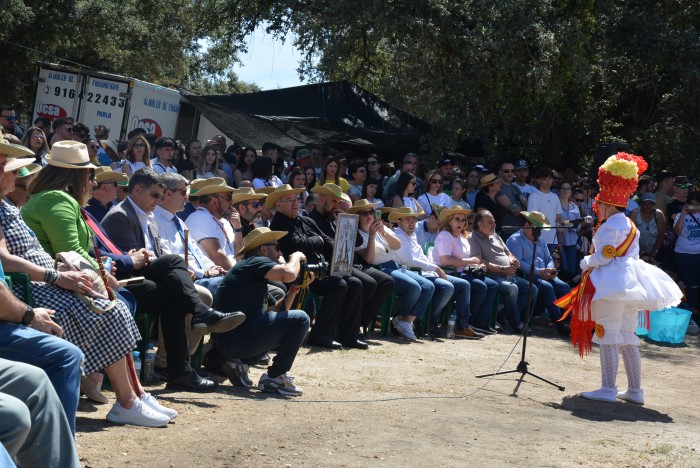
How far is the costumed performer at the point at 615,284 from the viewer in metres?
8.07

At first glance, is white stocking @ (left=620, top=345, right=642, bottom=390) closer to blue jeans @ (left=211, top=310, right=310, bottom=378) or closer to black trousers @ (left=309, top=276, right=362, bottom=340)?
black trousers @ (left=309, top=276, right=362, bottom=340)

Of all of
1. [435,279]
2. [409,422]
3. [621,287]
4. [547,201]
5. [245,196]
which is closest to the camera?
[409,422]

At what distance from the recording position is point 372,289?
31.4ft

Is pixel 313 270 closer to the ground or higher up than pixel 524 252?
closer to the ground

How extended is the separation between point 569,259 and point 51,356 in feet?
32.5

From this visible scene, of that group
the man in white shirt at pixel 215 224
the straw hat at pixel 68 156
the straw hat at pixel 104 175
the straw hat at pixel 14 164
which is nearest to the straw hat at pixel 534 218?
the man in white shirt at pixel 215 224

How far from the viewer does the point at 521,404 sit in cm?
761

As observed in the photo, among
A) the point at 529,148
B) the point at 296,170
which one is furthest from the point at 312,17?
the point at 529,148

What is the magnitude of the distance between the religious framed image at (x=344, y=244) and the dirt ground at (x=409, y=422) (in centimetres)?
81

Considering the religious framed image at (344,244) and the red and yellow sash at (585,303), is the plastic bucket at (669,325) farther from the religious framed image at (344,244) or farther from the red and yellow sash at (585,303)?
the religious framed image at (344,244)

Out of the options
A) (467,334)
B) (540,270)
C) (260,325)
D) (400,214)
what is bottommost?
(467,334)

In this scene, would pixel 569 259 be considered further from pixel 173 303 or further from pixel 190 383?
pixel 173 303

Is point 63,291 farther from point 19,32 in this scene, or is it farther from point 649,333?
point 19,32

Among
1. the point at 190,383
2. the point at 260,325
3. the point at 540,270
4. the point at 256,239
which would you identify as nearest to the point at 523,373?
the point at 260,325
